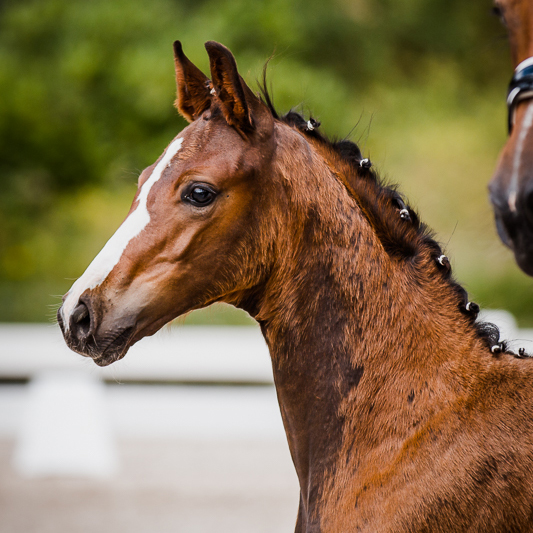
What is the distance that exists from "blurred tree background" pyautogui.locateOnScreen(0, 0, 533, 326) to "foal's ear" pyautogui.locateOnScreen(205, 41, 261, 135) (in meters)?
11.2

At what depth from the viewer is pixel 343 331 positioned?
2273 millimetres

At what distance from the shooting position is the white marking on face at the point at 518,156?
1827mm

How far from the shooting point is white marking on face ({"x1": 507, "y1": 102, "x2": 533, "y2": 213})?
1.83 metres

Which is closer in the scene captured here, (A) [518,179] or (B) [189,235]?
(A) [518,179]

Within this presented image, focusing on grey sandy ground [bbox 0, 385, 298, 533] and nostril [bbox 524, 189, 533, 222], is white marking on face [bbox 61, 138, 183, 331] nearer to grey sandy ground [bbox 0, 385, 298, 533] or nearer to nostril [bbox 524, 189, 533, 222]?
nostril [bbox 524, 189, 533, 222]

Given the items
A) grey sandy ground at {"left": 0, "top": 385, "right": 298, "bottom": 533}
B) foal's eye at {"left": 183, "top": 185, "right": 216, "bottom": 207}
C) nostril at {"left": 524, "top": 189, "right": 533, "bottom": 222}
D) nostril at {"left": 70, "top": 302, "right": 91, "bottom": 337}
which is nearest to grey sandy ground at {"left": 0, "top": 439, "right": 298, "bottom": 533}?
grey sandy ground at {"left": 0, "top": 385, "right": 298, "bottom": 533}

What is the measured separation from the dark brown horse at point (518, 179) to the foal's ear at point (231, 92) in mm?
868

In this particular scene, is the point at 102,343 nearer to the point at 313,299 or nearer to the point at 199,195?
the point at 199,195

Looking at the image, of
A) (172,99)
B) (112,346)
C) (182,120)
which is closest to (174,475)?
(112,346)

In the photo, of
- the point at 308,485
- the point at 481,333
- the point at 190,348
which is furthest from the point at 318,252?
the point at 190,348

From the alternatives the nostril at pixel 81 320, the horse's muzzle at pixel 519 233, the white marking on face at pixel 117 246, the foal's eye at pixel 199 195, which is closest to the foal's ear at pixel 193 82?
the white marking on face at pixel 117 246

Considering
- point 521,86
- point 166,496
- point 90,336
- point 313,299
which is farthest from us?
point 166,496

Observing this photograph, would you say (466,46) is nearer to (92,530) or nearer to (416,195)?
(416,195)

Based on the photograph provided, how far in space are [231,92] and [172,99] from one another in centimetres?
1192
